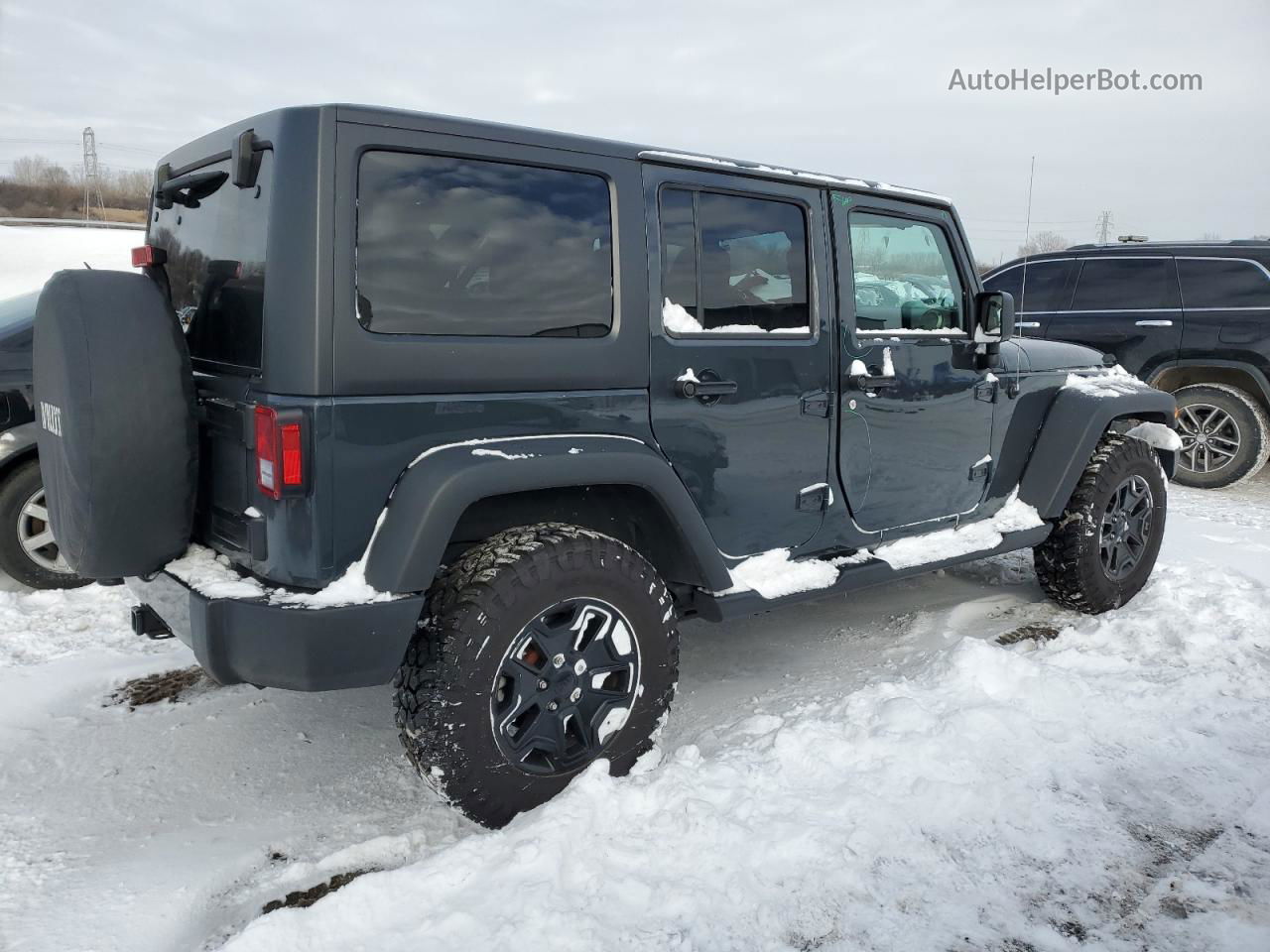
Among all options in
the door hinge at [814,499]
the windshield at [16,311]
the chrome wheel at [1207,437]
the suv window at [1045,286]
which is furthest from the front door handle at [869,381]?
the chrome wheel at [1207,437]

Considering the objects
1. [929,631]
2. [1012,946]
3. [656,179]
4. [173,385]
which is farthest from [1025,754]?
[173,385]

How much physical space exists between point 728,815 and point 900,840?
0.46 metres

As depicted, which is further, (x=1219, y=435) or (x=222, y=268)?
(x=1219, y=435)

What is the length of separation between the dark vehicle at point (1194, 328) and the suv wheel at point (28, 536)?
21.8 feet

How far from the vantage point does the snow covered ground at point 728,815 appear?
2141 millimetres

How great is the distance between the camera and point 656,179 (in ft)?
9.49

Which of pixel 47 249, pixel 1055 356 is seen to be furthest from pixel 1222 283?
pixel 47 249

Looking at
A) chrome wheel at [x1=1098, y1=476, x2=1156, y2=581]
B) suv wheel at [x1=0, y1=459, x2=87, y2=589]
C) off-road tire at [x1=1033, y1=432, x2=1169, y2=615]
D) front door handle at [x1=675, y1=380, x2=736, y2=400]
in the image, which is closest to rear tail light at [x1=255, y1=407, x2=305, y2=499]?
front door handle at [x1=675, y1=380, x2=736, y2=400]

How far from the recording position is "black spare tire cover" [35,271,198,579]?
7.59 feet

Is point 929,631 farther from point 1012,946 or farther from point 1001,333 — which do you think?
Result: point 1012,946

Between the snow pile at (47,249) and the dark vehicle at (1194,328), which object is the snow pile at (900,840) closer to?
the dark vehicle at (1194,328)

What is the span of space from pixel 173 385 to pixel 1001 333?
10.2 ft

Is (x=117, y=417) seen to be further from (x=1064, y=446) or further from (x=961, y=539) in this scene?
(x=1064, y=446)

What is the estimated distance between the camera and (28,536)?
4562 mm
